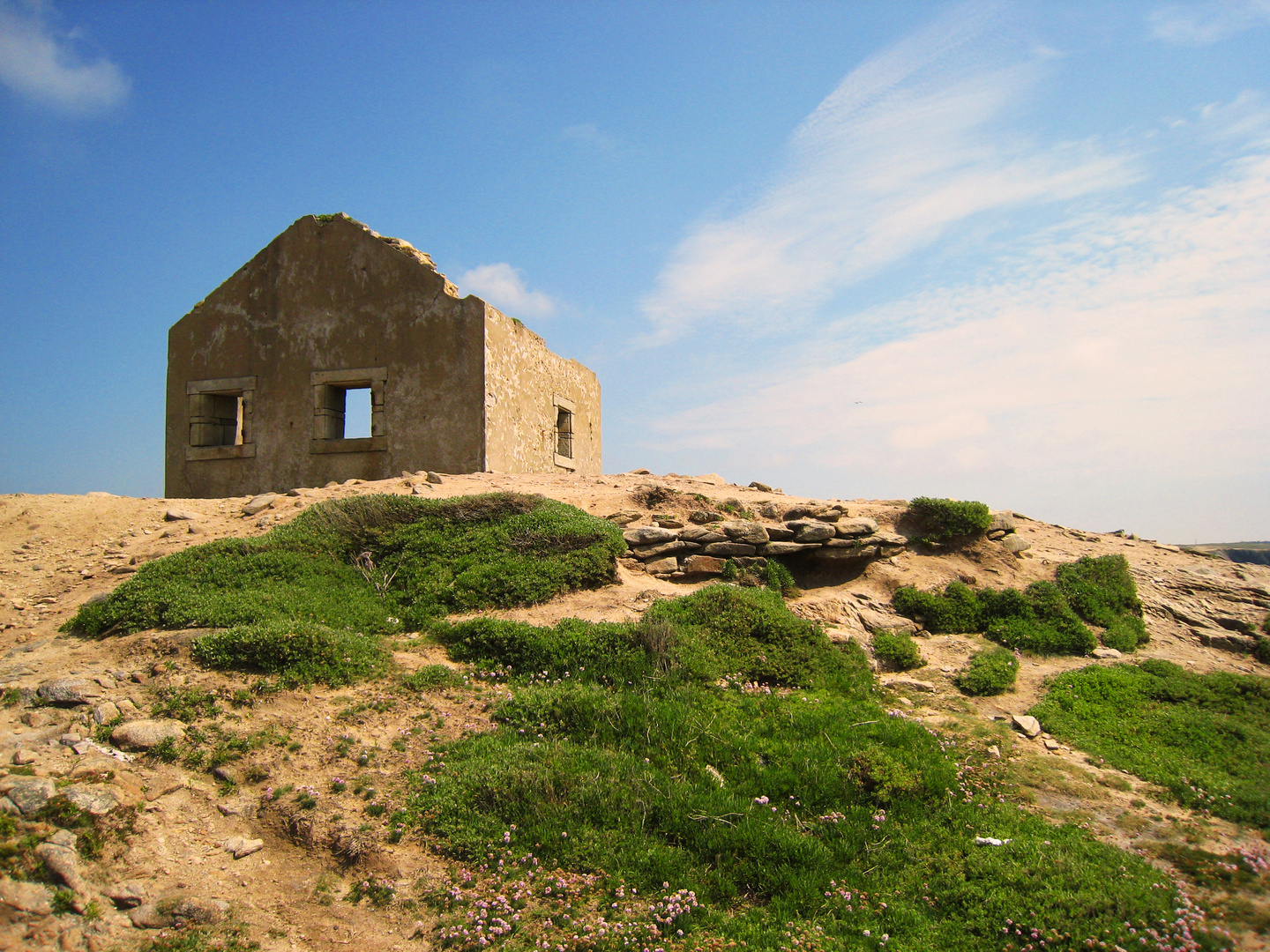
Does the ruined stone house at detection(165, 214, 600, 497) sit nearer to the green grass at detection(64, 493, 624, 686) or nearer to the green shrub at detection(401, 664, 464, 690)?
the green grass at detection(64, 493, 624, 686)

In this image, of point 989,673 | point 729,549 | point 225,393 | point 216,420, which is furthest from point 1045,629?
point 216,420

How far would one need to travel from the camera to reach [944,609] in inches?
395

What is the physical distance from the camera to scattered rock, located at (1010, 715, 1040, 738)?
279 inches

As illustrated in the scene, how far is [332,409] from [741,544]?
31.4 ft

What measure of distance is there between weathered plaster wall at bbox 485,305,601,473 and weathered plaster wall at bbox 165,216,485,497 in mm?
400

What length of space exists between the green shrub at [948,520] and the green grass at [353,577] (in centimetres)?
539

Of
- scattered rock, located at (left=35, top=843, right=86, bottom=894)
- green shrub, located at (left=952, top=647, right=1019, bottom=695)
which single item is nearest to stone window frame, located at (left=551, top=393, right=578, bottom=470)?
green shrub, located at (left=952, top=647, right=1019, bottom=695)

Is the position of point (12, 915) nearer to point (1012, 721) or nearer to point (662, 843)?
point (662, 843)

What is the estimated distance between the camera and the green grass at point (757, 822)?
179 inches

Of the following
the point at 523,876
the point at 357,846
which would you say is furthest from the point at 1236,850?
the point at 357,846

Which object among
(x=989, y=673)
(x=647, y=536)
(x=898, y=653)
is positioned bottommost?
(x=989, y=673)

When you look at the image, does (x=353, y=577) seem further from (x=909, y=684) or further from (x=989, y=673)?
(x=989, y=673)

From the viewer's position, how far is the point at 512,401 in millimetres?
15531

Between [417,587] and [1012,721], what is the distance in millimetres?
6926
